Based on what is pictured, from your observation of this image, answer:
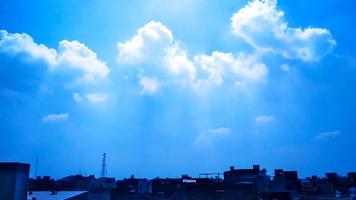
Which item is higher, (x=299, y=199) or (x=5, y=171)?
(x=5, y=171)

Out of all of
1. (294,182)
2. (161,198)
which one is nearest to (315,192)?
(294,182)

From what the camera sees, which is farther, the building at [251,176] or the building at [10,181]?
the building at [251,176]

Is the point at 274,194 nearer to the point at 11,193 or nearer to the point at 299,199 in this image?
the point at 299,199

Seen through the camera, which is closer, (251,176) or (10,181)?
(10,181)

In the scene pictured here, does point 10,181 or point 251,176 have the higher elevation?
point 251,176

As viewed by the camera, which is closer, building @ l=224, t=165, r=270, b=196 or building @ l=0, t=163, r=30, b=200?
building @ l=0, t=163, r=30, b=200

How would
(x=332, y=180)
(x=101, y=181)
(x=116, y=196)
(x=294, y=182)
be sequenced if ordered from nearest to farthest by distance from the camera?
(x=116, y=196)
(x=294, y=182)
(x=332, y=180)
(x=101, y=181)

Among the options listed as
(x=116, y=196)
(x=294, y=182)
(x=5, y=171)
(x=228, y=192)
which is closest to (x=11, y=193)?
(x=5, y=171)

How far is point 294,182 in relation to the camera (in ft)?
205

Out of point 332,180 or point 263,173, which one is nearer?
point 263,173

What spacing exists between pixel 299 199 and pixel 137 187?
1331 inches

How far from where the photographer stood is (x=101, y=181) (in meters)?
75.1

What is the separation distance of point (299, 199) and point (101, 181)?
1788 inches

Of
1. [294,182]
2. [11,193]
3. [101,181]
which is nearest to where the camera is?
[11,193]
